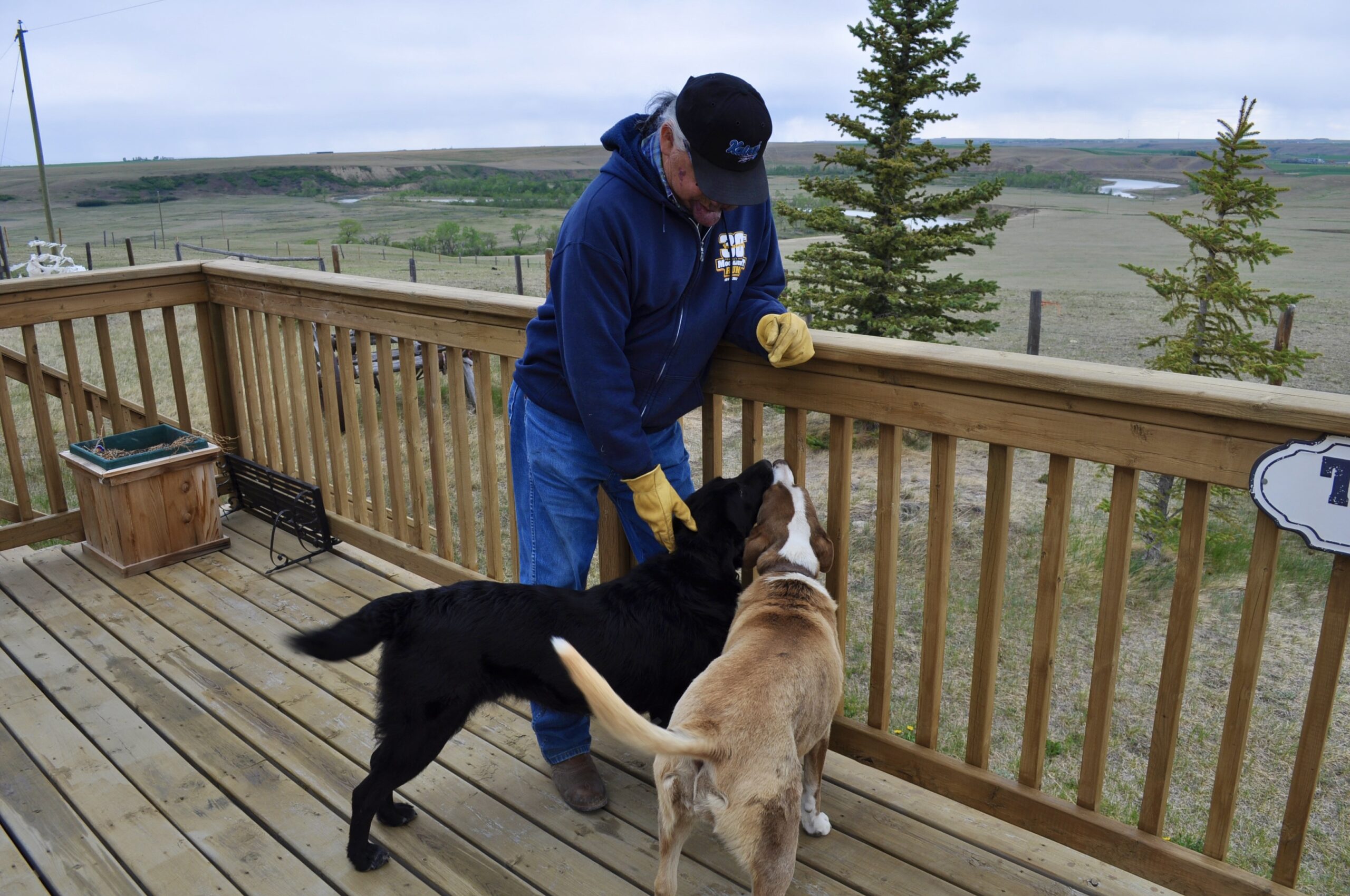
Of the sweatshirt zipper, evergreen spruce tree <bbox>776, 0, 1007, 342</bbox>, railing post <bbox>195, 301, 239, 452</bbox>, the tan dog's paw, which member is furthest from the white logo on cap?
evergreen spruce tree <bbox>776, 0, 1007, 342</bbox>

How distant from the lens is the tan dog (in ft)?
5.24

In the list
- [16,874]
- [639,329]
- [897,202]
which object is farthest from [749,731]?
[897,202]

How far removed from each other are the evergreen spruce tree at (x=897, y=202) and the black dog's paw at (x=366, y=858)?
7742mm

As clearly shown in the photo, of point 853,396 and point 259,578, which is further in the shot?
point 259,578

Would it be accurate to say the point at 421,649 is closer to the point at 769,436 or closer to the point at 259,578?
the point at 259,578

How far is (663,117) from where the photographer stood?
2.05 m

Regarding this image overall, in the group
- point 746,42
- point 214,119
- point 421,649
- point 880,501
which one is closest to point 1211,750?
point 880,501

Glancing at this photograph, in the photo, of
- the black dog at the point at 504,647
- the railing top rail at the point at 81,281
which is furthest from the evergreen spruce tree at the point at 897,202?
the black dog at the point at 504,647

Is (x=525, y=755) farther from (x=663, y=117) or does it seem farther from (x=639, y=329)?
(x=663, y=117)

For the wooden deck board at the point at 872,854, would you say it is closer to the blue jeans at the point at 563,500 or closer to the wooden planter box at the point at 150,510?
the blue jeans at the point at 563,500

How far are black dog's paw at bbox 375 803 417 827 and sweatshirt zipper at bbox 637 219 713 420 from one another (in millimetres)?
1140

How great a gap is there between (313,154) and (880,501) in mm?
76795

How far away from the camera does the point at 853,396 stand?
2.18 meters

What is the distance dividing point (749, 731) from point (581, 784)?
821mm
